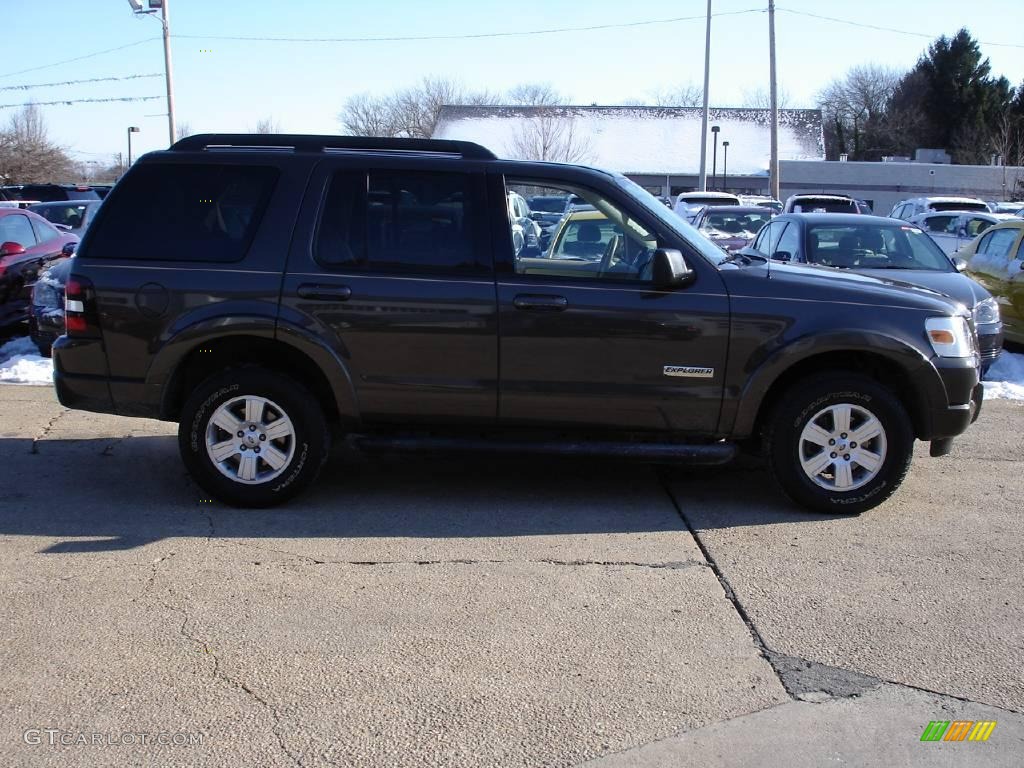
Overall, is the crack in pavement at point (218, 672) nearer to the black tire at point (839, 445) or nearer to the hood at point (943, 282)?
the black tire at point (839, 445)

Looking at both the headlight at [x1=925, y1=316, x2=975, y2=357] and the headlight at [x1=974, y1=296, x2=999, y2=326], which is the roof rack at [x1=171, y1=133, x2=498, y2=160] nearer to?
the headlight at [x1=925, y1=316, x2=975, y2=357]

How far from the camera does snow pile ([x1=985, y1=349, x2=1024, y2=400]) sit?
9.30m

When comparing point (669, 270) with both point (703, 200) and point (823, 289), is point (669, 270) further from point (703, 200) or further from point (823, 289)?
point (703, 200)

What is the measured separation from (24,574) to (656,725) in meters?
3.09

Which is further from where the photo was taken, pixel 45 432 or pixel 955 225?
pixel 955 225

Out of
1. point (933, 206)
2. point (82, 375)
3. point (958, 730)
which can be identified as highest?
point (933, 206)

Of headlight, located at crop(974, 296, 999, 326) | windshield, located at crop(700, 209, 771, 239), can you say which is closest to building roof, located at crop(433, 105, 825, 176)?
windshield, located at crop(700, 209, 771, 239)

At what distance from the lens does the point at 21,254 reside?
1134 centimetres

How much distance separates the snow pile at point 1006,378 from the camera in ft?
30.5

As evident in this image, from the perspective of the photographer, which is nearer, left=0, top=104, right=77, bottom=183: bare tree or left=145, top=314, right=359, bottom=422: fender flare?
left=145, top=314, right=359, bottom=422: fender flare

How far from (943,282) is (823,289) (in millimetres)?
4644

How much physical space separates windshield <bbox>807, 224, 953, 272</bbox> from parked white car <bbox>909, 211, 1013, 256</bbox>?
30.0ft

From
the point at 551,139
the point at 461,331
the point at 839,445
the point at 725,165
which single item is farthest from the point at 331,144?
the point at 551,139

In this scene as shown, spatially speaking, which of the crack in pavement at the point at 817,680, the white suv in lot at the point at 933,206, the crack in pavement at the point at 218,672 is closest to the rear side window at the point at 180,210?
the crack in pavement at the point at 218,672
